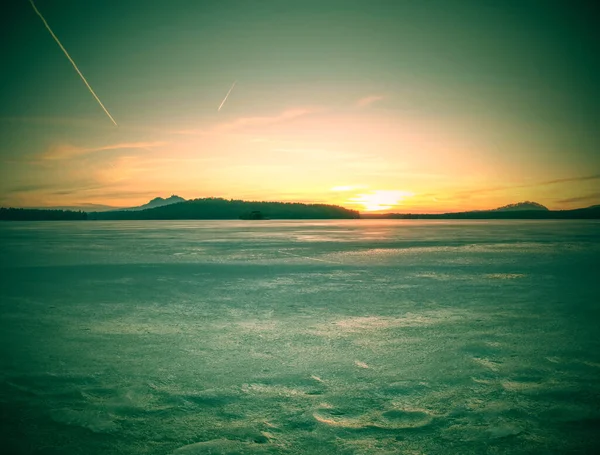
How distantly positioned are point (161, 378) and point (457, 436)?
2.72m

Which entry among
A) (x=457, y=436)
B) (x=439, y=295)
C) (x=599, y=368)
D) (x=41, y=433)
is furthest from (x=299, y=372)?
(x=439, y=295)

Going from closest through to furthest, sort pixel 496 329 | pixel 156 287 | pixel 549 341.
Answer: pixel 549 341 → pixel 496 329 → pixel 156 287

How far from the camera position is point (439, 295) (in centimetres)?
816

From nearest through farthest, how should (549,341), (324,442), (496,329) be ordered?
(324,442), (549,341), (496,329)

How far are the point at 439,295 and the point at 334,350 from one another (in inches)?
163

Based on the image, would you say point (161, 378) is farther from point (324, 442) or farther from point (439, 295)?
point (439, 295)

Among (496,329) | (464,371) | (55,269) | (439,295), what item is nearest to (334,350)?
(464,371)

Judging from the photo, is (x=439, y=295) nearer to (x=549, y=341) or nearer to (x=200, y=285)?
(x=549, y=341)

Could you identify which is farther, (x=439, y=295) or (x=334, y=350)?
(x=439, y=295)

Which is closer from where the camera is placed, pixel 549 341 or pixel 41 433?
pixel 41 433

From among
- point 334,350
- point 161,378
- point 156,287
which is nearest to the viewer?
point 161,378

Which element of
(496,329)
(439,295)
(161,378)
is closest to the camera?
(161,378)

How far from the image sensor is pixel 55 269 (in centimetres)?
1303

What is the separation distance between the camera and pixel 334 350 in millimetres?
4781
